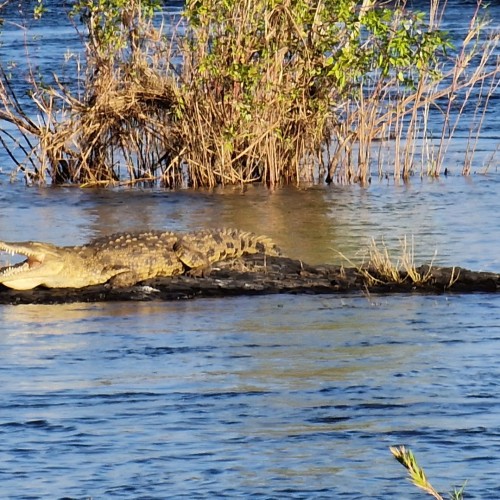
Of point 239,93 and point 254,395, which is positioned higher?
point 254,395

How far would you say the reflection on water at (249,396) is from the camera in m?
6.28

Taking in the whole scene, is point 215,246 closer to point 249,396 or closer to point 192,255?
point 192,255

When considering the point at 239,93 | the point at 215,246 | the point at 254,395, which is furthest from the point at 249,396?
the point at 239,93

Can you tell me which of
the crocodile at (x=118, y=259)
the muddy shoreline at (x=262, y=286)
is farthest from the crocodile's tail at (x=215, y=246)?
the muddy shoreline at (x=262, y=286)

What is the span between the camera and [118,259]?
36.4 feet

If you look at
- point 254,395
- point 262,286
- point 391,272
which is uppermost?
point 254,395

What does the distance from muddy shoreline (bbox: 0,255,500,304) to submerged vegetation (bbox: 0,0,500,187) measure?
4403 mm

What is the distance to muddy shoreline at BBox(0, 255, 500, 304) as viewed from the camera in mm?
10617

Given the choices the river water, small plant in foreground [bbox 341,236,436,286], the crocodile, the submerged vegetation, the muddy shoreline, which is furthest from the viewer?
the submerged vegetation

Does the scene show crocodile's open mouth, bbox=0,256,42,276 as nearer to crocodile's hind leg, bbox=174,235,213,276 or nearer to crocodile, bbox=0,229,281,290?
crocodile, bbox=0,229,281,290

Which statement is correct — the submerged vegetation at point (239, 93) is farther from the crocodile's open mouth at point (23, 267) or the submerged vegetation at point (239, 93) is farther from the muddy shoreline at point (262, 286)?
the crocodile's open mouth at point (23, 267)

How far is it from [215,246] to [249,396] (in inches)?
161

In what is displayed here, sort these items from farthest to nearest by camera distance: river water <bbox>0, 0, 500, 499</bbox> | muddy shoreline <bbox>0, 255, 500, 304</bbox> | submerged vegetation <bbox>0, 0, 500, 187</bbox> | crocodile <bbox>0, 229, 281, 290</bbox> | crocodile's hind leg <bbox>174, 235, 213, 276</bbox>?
submerged vegetation <bbox>0, 0, 500, 187</bbox> < crocodile's hind leg <bbox>174, 235, 213, 276</bbox> < crocodile <bbox>0, 229, 281, 290</bbox> < muddy shoreline <bbox>0, 255, 500, 304</bbox> < river water <bbox>0, 0, 500, 499</bbox>

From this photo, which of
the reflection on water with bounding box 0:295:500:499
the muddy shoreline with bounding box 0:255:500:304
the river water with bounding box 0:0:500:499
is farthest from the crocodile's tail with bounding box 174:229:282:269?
the reflection on water with bounding box 0:295:500:499
